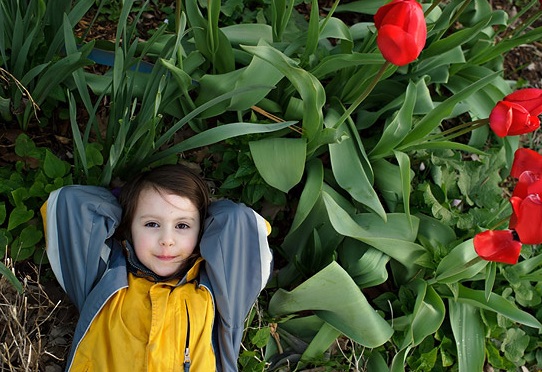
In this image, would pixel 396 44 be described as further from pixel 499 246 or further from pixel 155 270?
pixel 155 270

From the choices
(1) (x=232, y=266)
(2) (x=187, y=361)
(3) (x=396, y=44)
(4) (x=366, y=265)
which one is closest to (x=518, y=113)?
(3) (x=396, y=44)

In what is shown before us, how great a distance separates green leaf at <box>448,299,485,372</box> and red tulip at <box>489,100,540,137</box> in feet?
2.50

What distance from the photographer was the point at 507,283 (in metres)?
2.44

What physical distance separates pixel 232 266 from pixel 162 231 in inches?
9.4

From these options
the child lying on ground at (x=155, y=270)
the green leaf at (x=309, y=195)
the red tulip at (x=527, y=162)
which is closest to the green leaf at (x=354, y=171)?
the green leaf at (x=309, y=195)

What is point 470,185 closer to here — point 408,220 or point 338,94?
point 408,220

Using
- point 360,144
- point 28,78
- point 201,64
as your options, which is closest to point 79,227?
point 28,78

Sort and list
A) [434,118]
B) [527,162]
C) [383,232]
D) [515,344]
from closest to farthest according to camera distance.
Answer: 1. [527,162]
2. [434,118]
3. [383,232]
4. [515,344]

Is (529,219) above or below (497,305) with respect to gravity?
above

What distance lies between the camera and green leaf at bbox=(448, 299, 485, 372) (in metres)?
2.27

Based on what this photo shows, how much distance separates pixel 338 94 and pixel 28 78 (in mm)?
1010

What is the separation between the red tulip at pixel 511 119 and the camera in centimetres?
172

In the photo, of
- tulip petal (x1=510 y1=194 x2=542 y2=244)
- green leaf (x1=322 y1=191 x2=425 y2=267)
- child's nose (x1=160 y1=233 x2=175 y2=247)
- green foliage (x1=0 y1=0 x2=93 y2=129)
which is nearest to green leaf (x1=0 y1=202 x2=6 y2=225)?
green foliage (x1=0 y1=0 x2=93 y2=129)

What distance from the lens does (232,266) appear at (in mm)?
1994
